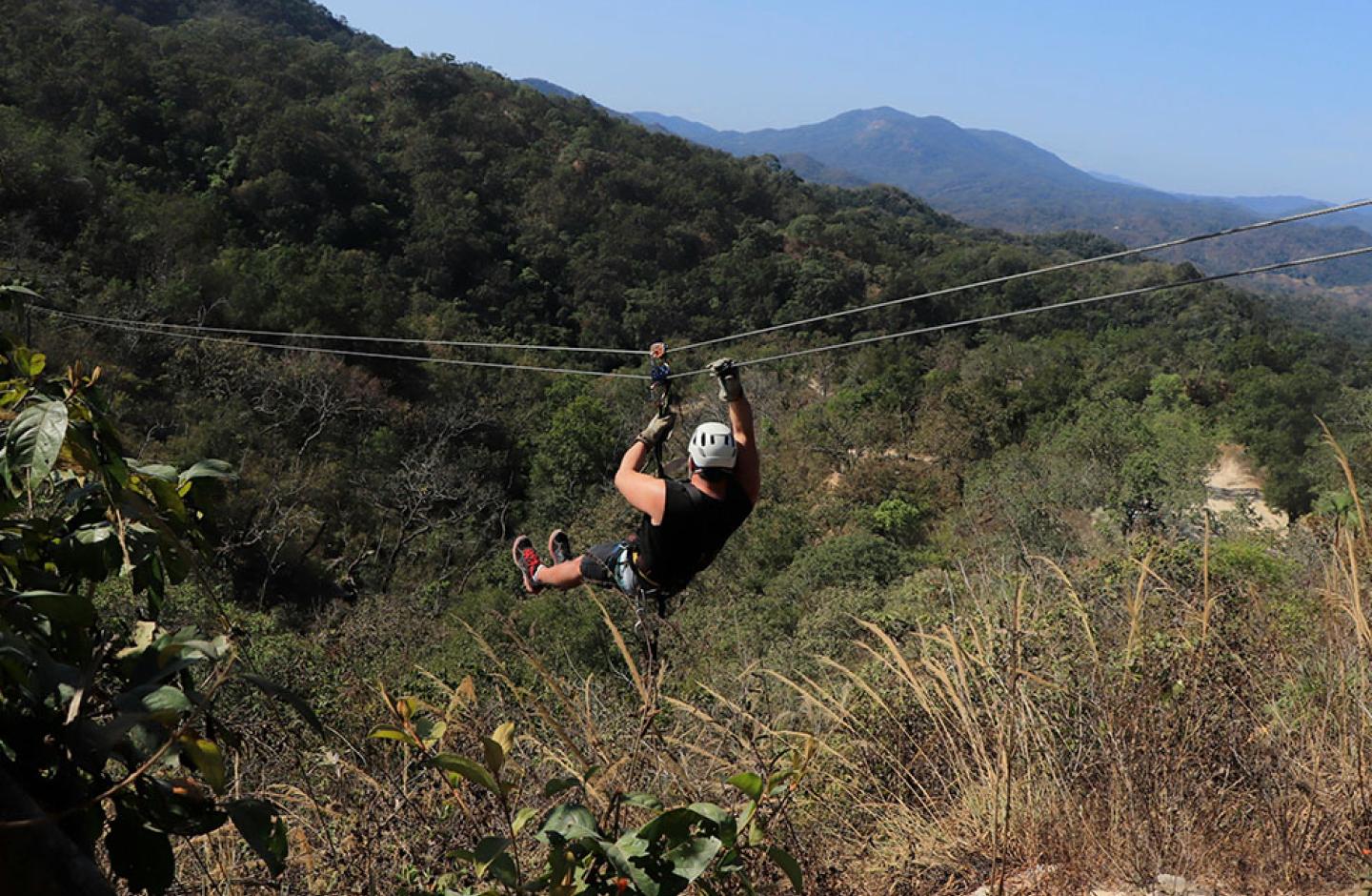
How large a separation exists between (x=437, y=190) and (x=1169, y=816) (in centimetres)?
3870

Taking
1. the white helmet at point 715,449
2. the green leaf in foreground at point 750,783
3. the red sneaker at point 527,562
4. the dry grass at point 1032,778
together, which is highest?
the white helmet at point 715,449

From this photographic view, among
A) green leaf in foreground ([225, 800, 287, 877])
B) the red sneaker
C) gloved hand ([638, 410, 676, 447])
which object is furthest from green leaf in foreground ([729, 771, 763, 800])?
the red sneaker

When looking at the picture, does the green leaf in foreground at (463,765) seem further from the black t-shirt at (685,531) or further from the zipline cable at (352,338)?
the zipline cable at (352,338)

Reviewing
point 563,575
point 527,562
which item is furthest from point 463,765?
point 527,562

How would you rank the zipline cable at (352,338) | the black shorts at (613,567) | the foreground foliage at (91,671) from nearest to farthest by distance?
the foreground foliage at (91,671), the black shorts at (613,567), the zipline cable at (352,338)

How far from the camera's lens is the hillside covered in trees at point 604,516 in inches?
75.7

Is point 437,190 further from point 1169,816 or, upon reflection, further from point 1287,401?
point 1169,816

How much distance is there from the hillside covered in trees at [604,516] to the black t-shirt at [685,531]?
48cm

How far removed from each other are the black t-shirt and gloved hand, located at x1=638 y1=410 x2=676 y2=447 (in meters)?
0.20

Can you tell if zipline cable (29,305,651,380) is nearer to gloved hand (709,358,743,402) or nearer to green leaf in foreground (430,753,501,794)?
gloved hand (709,358,743,402)

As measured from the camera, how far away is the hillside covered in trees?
6.31 ft

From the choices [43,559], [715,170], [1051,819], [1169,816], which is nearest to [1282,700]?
[1169,816]

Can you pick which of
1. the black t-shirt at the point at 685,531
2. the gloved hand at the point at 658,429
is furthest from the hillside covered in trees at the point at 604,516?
the gloved hand at the point at 658,429

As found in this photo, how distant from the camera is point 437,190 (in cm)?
3716
